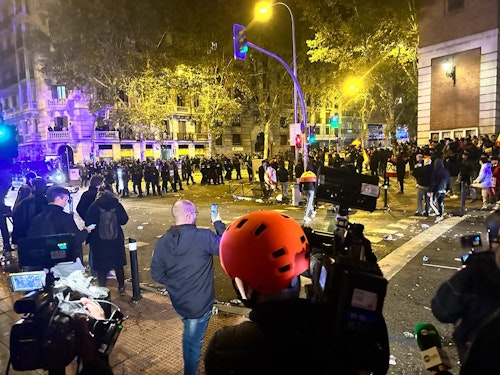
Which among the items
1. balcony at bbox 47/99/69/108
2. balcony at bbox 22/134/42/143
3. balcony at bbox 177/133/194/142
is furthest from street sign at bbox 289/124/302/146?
balcony at bbox 22/134/42/143

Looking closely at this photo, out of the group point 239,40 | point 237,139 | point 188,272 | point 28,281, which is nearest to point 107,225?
point 188,272

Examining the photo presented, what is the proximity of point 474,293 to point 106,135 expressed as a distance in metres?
50.4

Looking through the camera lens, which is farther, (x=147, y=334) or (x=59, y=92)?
(x=59, y=92)

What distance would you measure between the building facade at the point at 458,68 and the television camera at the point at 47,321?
2127 centimetres

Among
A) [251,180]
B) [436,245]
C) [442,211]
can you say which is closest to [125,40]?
[251,180]

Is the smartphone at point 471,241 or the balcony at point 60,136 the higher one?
the balcony at point 60,136

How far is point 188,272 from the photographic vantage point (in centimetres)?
347

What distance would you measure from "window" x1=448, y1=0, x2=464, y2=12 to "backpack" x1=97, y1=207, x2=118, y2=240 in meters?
21.2

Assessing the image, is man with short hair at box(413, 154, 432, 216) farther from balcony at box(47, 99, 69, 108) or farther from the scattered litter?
balcony at box(47, 99, 69, 108)

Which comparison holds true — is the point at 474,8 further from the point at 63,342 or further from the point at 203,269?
the point at 63,342

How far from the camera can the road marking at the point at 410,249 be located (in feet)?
23.4

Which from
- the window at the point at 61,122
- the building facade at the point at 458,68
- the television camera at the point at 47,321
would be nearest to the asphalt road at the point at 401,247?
the television camera at the point at 47,321

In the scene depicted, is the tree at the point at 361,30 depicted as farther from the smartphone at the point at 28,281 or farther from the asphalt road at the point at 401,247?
the smartphone at the point at 28,281

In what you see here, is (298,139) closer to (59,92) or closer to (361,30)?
(361,30)
